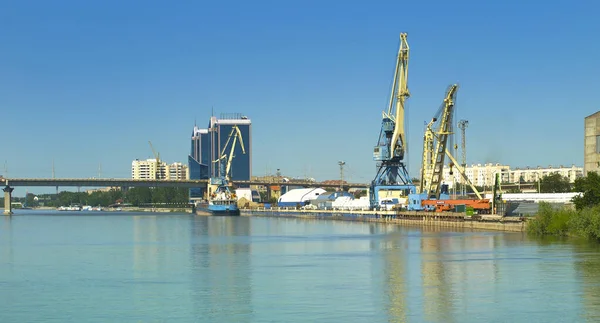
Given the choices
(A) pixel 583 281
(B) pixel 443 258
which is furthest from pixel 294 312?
(B) pixel 443 258

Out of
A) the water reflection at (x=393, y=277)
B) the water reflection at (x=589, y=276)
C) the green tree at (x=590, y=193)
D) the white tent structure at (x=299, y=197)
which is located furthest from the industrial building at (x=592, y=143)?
the white tent structure at (x=299, y=197)

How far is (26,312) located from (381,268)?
16.8 meters

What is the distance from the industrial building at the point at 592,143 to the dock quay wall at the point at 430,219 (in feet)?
21.9

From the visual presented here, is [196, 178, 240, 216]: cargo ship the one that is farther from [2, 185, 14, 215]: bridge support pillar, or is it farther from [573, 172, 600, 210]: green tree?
[573, 172, 600, 210]: green tree

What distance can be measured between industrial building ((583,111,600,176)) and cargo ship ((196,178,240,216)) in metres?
85.4

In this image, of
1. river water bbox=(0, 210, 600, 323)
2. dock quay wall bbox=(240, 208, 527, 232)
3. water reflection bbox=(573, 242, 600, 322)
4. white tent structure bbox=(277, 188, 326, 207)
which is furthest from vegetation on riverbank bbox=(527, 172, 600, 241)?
white tent structure bbox=(277, 188, 326, 207)

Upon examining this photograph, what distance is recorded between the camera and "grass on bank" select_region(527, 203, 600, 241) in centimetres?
5032

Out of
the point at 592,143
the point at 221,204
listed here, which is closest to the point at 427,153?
the point at 592,143

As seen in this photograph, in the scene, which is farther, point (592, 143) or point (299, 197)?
point (299, 197)

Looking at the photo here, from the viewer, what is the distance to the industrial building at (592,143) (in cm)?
6122

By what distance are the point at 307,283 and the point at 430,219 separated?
2222 inches

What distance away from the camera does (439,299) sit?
28.4 meters

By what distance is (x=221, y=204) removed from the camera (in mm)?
145000

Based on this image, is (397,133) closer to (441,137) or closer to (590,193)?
(441,137)
